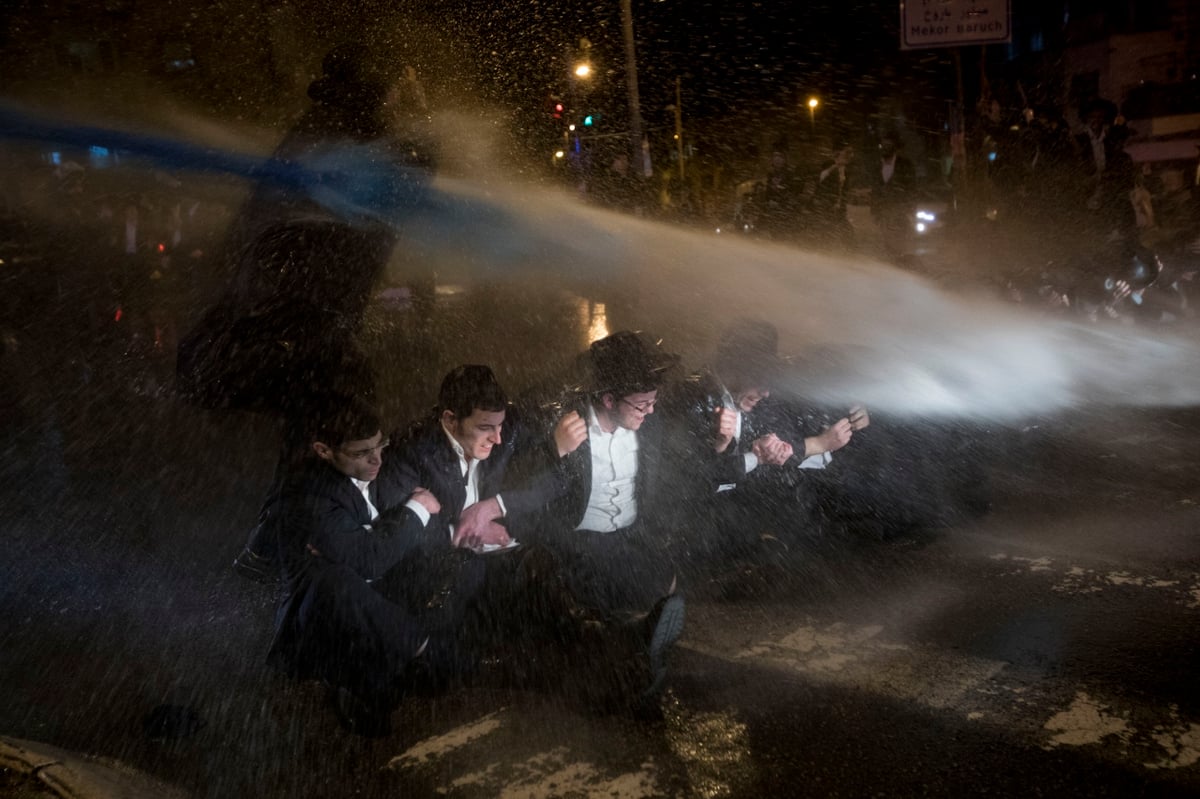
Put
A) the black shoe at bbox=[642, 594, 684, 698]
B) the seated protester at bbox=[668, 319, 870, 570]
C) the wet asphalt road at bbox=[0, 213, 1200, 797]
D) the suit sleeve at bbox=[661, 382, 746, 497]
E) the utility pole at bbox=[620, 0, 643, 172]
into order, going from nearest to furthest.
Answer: the wet asphalt road at bbox=[0, 213, 1200, 797] → the black shoe at bbox=[642, 594, 684, 698] → the suit sleeve at bbox=[661, 382, 746, 497] → the seated protester at bbox=[668, 319, 870, 570] → the utility pole at bbox=[620, 0, 643, 172]

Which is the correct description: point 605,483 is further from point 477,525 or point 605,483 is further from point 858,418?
point 858,418

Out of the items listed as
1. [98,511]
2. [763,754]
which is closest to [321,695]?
[763,754]

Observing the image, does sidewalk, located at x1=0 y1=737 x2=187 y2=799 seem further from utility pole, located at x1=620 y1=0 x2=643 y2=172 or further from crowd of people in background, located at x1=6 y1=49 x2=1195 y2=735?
utility pole, located at x1=620 y1=0 x2=643 y2=172

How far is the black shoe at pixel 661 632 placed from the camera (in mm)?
3662

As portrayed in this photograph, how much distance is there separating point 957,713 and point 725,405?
1.85 m

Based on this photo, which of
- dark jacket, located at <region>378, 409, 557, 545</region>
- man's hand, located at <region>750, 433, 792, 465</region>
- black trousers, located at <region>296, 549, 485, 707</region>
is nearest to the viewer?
black trousers, located at <region>296, 549, 485, 707</region>

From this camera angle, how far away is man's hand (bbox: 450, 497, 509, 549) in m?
4.02

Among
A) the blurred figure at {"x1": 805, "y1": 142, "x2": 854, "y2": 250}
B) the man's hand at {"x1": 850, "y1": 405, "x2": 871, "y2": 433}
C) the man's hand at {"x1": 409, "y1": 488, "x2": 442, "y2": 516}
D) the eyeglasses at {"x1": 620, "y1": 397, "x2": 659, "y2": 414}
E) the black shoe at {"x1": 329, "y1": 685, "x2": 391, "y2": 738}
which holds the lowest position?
the black shoe at {"x1": 329, "y1": 685, "x2": 391, "y2": 738}

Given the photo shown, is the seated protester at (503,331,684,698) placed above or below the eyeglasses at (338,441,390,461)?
below

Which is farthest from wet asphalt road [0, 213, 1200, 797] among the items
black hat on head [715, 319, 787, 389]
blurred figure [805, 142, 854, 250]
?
blurred figure [805, 142, 854, 250]

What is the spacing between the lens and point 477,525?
4.06 metres

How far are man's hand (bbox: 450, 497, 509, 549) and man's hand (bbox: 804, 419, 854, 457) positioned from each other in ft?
6.54

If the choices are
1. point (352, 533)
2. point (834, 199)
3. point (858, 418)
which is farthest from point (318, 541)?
point (834, 199)

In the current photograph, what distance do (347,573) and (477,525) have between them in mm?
655
